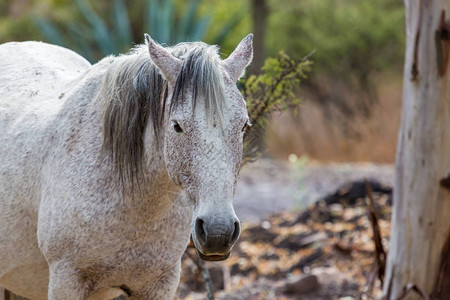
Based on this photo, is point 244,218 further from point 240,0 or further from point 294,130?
point 240,0

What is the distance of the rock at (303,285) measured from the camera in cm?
596

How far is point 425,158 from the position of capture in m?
4.88

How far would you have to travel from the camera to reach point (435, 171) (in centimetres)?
485

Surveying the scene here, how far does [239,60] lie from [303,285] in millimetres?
3327

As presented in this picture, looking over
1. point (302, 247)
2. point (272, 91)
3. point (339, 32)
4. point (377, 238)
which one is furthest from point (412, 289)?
point (339, 32)

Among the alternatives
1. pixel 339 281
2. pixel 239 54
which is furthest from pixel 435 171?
pixel 239 54

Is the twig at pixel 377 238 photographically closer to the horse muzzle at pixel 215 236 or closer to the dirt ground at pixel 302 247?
the dirt ground at pixel 302 247

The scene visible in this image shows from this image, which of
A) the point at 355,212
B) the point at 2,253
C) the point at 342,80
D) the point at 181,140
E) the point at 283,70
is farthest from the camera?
the point at 342,80

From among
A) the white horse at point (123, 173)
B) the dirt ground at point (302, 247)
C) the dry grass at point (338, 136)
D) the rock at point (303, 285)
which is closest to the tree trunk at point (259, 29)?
the dirt ground at point (302, 247)

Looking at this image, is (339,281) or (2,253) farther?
(339,281)

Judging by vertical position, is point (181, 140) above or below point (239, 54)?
below

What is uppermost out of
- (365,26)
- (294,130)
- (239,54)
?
(239,54)

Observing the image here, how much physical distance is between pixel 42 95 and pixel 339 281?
3313 mm

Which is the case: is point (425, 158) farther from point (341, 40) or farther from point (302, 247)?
point (341, 40)
